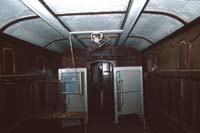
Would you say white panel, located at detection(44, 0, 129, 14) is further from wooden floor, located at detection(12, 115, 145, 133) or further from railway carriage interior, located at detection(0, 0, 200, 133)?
wooden floor, located at detection(12, 115, 145, 133)

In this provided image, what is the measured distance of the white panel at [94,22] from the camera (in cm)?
356

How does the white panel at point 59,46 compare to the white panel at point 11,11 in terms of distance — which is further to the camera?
the white panel at point 59,46

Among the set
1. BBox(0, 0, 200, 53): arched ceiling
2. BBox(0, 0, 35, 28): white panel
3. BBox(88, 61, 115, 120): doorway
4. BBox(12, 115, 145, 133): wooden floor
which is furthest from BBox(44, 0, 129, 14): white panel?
BBox(88, 61, 115, 120): doorway

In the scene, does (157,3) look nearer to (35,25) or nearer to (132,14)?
(132,14)

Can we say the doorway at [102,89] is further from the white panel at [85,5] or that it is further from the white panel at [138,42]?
the white panel at [85,5]

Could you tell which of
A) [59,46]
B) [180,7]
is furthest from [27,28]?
[59,46]

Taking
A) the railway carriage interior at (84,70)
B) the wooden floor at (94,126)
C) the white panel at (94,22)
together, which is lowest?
the wooden floor at (94,126)

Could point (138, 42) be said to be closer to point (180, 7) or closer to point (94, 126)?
point (94, 126)

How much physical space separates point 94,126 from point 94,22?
4.51 metres

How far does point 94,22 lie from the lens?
3941mm

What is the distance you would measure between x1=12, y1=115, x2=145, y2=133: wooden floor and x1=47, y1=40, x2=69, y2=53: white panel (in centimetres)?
217

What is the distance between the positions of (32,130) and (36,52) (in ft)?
5.90

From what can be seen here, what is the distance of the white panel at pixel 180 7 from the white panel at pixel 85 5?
0.38 m

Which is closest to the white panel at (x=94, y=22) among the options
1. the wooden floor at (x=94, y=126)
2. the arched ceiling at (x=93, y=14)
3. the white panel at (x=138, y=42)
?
the arched ceiling at (x=93, y=14)
